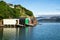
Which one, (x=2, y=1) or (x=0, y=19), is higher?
(x=2, y=1)

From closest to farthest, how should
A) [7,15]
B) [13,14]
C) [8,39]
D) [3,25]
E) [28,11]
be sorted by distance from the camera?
1. [8,39]
2. [3,25]
3. [7,15]
4. [13,14]
5. [28,11]

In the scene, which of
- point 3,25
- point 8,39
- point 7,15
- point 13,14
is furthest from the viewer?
point 13,14

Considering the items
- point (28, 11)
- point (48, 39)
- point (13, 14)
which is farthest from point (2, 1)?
point (48, 39)

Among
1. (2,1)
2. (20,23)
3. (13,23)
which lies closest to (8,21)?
(13,23)

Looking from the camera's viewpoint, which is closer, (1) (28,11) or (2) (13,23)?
(2) (13,23)

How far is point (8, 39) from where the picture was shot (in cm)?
3450

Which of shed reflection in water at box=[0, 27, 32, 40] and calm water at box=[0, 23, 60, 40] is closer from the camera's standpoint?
shed reflection in water at box=[0, 27, 32, 40]

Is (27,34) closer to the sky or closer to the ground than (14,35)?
closer to the ground

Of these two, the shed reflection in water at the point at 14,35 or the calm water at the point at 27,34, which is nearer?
the shed reflection in water at the point at 14,35

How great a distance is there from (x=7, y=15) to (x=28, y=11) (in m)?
33.4

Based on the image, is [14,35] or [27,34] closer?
[14,35]

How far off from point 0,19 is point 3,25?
7.64ft

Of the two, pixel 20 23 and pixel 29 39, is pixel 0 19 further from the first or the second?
pixel 29 39

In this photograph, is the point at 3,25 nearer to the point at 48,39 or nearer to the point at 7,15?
the point at 7,15
